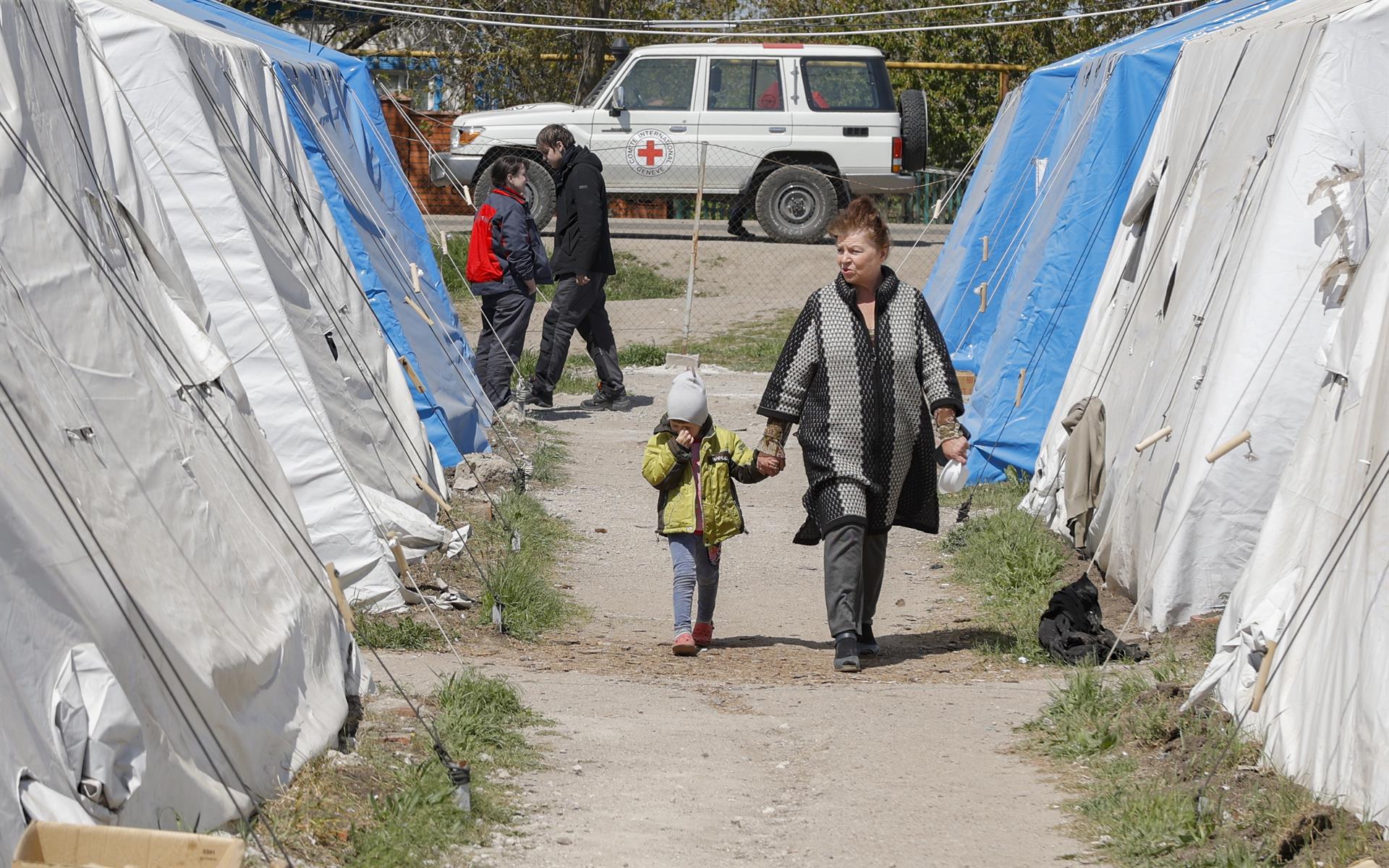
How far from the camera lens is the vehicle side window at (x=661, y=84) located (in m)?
18.3

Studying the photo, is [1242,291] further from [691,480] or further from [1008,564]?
[691,480]

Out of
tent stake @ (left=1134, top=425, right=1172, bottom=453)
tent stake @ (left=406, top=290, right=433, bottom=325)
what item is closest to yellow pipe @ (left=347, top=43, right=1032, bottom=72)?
tent stake @ (left=406, top=290, right=433, bottom=325)

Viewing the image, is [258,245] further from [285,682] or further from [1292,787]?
[1292,787]

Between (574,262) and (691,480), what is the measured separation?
225 inches

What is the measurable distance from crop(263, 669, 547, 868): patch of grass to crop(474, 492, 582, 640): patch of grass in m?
1.55

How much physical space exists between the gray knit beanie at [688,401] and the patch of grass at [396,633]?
1228 mm

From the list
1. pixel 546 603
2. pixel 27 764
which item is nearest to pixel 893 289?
pixel 546 603

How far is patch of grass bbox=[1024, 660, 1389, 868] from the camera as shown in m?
3.72

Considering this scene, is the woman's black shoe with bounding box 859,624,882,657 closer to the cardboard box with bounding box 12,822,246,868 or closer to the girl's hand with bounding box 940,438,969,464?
the girl's hand with bounding box 940,438,969,464

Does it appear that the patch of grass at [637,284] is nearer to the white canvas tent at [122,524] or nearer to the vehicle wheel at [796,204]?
the vehicle wheel at [796,204]

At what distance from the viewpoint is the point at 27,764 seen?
3.10 meters

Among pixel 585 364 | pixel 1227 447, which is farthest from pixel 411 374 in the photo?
pixel 585 364

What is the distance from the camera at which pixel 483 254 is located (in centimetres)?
1111

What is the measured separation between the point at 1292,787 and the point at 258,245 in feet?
15.2
